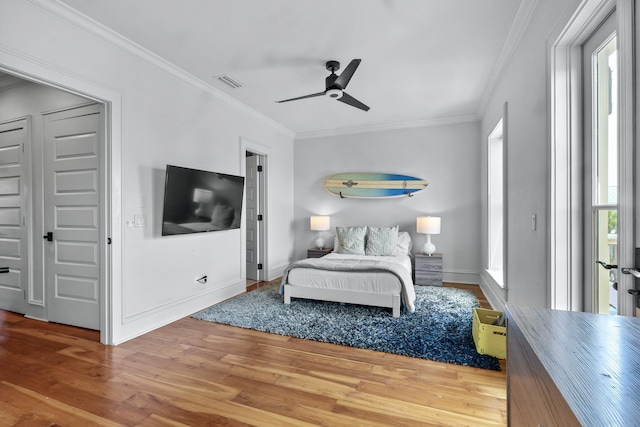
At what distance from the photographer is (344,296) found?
3.39 metres

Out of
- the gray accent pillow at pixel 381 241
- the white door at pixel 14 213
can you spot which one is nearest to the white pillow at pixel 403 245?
the gray accent pillow at pixel 381 241

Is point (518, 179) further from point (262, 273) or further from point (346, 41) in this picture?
point (262, 273)

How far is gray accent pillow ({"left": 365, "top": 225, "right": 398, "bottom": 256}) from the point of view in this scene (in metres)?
4.53

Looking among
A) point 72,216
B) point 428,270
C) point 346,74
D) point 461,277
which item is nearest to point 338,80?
point 346,74

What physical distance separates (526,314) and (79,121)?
3.79 m

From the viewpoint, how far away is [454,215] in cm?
487

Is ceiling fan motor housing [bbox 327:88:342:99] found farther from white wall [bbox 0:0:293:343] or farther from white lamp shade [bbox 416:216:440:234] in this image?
white lamp shade [bbox 416:216:440:234]

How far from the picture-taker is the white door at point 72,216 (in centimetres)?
287

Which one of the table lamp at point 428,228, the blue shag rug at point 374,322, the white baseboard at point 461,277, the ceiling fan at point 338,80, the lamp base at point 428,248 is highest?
the ceiling fan at point 338,80

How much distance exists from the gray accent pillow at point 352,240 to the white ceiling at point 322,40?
203 cm

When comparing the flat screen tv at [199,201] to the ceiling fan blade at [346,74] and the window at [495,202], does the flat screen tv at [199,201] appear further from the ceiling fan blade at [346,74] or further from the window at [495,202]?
the window at [495,202]

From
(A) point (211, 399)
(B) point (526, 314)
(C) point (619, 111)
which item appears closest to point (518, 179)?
(C) point (619, 111)

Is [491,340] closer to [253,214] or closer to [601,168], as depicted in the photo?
[601,168]

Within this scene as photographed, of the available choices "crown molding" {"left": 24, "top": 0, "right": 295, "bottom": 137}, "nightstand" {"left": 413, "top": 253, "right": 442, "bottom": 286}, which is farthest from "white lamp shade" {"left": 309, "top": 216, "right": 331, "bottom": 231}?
"crown molding" {"left": 24, "top": 0, "right": 295, "bottom": 137}
